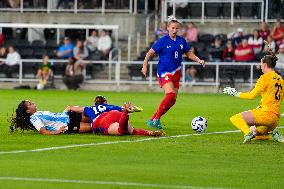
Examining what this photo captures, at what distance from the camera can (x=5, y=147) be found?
59.7ft

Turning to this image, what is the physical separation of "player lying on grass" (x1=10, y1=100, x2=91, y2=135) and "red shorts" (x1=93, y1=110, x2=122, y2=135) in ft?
1.29

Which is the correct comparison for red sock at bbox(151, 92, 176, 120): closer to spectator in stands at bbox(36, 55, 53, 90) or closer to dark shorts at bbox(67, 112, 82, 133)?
dark shorts at bbox(67, 112, 82, 133)

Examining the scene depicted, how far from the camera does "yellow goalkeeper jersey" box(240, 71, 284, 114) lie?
1903 cm

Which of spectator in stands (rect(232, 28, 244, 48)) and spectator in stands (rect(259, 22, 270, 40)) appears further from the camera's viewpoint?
spectator in stands (rect(232, 28, 244, 48))

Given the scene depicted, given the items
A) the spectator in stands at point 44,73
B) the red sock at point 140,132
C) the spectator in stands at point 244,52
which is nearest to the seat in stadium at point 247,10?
the spectator in stands at point 244,52

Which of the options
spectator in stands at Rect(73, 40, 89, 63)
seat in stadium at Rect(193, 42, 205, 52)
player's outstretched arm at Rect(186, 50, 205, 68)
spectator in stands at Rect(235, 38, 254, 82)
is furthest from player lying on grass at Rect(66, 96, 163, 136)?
spectator in stands at Rect(73, 40, 89, 63)

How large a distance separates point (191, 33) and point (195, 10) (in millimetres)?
3760

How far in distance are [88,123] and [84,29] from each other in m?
27.0

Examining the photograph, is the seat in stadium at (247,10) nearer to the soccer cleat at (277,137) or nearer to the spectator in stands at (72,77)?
the spectator in stands at (72,77)

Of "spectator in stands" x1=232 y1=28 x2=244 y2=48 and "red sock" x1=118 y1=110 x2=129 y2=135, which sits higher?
"spectator in stands" x1=232 y1=28 x2=244 y2=48

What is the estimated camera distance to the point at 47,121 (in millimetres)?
20312

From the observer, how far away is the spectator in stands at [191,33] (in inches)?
1666

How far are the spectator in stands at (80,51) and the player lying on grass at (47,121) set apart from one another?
70.9ft

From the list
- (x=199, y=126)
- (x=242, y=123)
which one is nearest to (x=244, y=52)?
(x=199, y=126)
